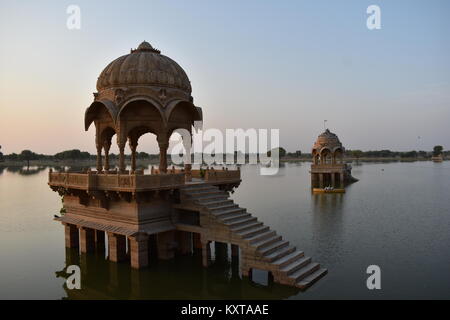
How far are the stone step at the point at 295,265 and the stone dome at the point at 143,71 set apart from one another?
10.5 meters

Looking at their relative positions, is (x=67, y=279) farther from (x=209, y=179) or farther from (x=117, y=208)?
(x=209, y=179)

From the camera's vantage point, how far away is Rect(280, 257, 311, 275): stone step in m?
13.2

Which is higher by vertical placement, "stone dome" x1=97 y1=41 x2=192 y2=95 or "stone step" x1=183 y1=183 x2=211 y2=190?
"stone dome" x1=97 y1=41 x2=192 y2=95

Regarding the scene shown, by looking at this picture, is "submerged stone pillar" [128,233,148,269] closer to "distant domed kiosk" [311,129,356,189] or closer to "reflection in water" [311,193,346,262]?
"reflection in water" [311,193,346,262]

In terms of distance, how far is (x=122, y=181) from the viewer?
595 inches

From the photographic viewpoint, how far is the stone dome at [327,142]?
61.1 meters

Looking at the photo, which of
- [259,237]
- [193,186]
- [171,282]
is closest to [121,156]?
[193,186]

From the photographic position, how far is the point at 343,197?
4072 centimetres

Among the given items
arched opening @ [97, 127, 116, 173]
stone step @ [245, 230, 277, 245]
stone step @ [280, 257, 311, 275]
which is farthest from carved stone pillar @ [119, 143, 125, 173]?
stone step @ [280, 257, 311, 275]

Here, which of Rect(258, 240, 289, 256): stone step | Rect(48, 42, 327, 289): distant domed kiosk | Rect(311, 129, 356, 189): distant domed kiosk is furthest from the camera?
Rect(311, 129, 356, 189): distant domed kiosk

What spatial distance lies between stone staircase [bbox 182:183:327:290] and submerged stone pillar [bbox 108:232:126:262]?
149 inches

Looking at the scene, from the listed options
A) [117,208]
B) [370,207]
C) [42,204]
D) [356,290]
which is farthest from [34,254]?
[370,207]
